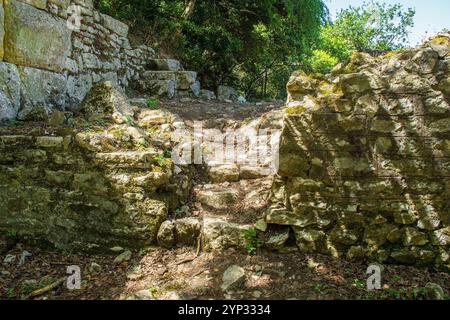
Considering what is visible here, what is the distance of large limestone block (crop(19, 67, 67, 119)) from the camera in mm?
4301

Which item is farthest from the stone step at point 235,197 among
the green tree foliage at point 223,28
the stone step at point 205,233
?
the green tree foliage at point 223,28

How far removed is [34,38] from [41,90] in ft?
2.13

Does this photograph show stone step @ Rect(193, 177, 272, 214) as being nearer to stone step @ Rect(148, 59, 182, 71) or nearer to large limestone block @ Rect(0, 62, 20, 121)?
large limestone block @ Rect(0, 62, 20, 121)

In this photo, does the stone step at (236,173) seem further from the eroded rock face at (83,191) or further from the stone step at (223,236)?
the stone step at (223,236)

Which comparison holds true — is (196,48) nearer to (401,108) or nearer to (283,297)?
(401,108)

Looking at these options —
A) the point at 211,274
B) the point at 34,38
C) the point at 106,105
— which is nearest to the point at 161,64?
the point at 106,105

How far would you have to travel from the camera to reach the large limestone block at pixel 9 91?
401 cm

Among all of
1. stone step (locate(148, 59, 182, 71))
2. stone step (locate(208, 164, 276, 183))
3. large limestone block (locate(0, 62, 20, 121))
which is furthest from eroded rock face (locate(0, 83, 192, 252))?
stone step (locate(148, 59, 182, 71))

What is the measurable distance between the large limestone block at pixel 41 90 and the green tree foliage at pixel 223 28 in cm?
318

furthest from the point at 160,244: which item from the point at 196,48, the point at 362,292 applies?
the point at 196,48

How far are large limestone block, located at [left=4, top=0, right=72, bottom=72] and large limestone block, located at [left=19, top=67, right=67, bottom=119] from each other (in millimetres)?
98

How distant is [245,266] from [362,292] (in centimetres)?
97

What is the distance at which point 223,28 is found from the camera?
8977 millimetres

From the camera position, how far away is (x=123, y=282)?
311 cm
